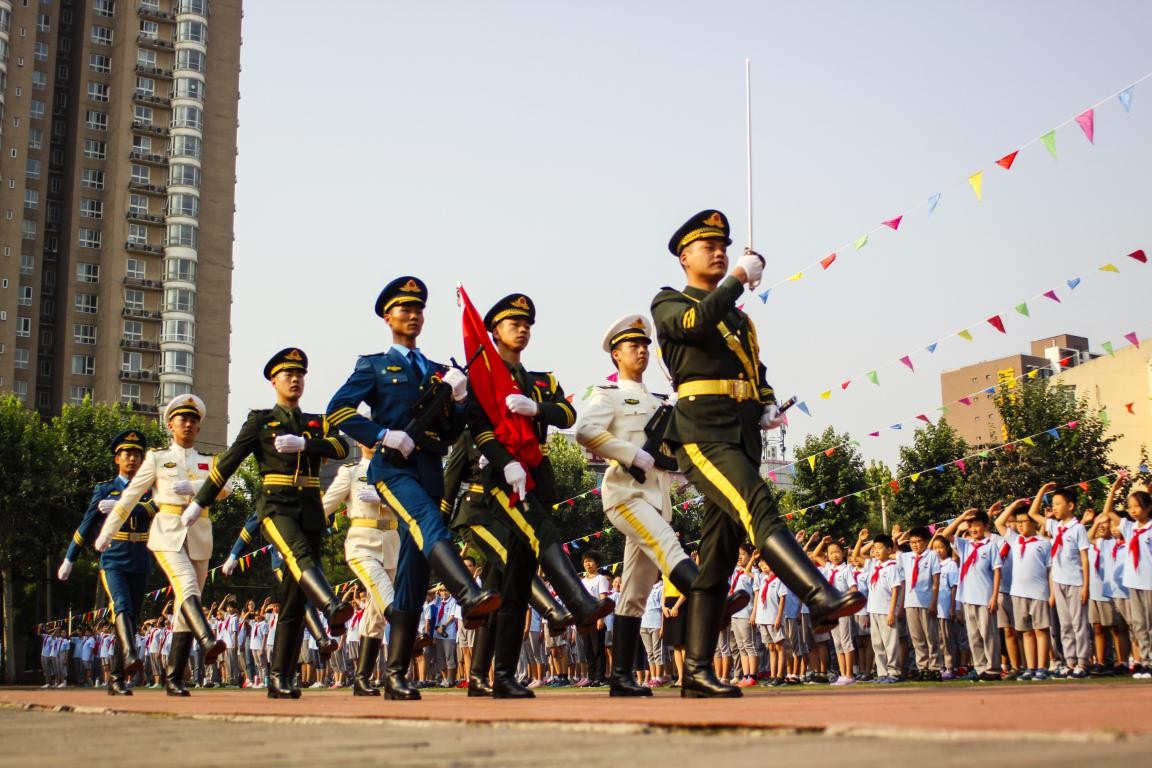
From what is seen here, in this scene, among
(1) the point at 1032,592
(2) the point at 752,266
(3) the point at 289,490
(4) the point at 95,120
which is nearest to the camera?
(2) the point at 752,266

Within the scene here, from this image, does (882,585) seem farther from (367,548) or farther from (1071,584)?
(367,548)

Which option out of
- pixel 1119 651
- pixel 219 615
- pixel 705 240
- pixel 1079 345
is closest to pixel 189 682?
pixel 219 615

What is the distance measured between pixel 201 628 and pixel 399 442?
387 centimetres

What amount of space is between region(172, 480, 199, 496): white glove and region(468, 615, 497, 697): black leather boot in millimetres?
3950

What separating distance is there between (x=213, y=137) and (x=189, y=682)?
5769 cm

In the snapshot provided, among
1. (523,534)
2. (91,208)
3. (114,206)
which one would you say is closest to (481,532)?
(523,534)

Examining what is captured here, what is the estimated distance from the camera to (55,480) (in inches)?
1790

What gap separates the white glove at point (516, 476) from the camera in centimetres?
820

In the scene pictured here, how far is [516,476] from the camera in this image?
8.20 m

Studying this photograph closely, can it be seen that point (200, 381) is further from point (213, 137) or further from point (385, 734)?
point (385, 734)

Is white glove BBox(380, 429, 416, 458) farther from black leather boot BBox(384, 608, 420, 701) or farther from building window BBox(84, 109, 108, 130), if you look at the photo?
building window BBox(84, 109, 108, 130)

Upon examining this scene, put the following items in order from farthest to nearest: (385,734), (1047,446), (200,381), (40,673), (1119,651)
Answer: (200,381) < (40,673) < (1047,446) < (1119,651) < (385,734)

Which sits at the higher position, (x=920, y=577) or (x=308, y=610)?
(x=920, y=577)

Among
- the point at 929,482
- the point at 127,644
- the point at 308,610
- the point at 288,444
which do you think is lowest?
the point at 127,644
